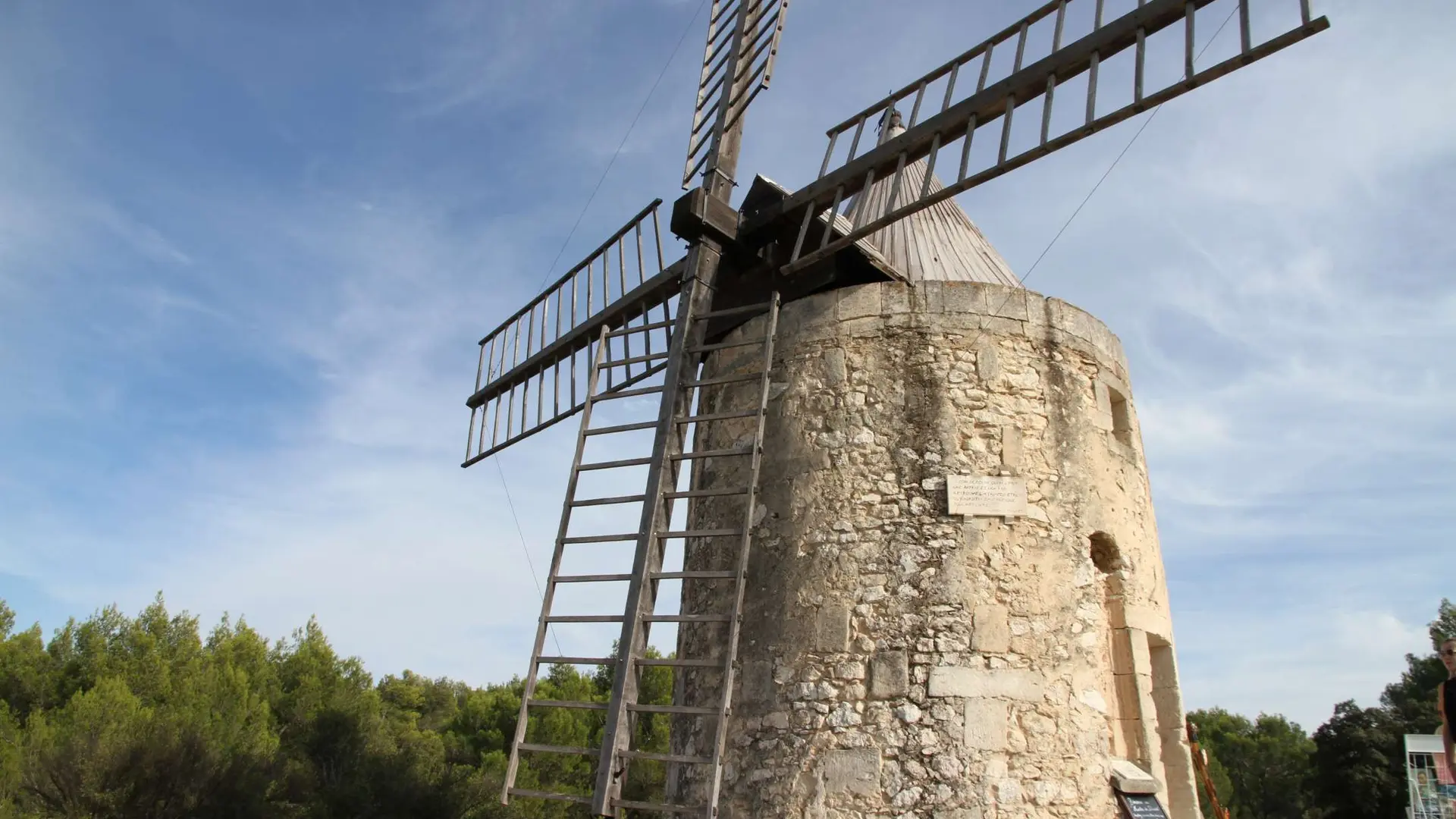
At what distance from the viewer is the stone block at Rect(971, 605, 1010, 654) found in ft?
14.5

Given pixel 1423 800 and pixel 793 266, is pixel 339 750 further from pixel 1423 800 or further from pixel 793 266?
pixel 1423 800

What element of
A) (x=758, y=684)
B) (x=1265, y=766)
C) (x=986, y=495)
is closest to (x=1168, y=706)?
(x=986, y=495)

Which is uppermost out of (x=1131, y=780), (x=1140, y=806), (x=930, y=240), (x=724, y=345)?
(x=930, y=240)

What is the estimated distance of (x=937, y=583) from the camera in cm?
455

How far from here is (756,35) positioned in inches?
268

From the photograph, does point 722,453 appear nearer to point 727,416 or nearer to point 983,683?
point 727,416

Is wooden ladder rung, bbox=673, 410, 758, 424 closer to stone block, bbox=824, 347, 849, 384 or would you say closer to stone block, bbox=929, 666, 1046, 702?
stone block, bbox=824, 347, 849, 384

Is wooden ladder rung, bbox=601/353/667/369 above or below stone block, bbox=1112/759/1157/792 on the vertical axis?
above

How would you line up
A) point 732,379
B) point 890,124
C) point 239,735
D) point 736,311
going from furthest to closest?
point 239,735, point 890,124, point 736,311, point 732,379

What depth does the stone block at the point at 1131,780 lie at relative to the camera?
14.3 feet

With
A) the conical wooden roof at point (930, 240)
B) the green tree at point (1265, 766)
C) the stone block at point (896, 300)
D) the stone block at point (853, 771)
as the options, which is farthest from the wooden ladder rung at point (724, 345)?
the green tree at point (1265, 766)

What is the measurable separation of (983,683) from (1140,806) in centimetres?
94

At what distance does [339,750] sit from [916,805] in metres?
14.2

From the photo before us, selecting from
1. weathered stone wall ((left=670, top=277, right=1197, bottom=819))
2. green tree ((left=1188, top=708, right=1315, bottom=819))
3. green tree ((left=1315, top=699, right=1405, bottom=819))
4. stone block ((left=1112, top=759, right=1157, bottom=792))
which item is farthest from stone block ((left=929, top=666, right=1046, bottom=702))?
Answer: green tree ((left=1188, top=708, right=1315, bottom=819))
